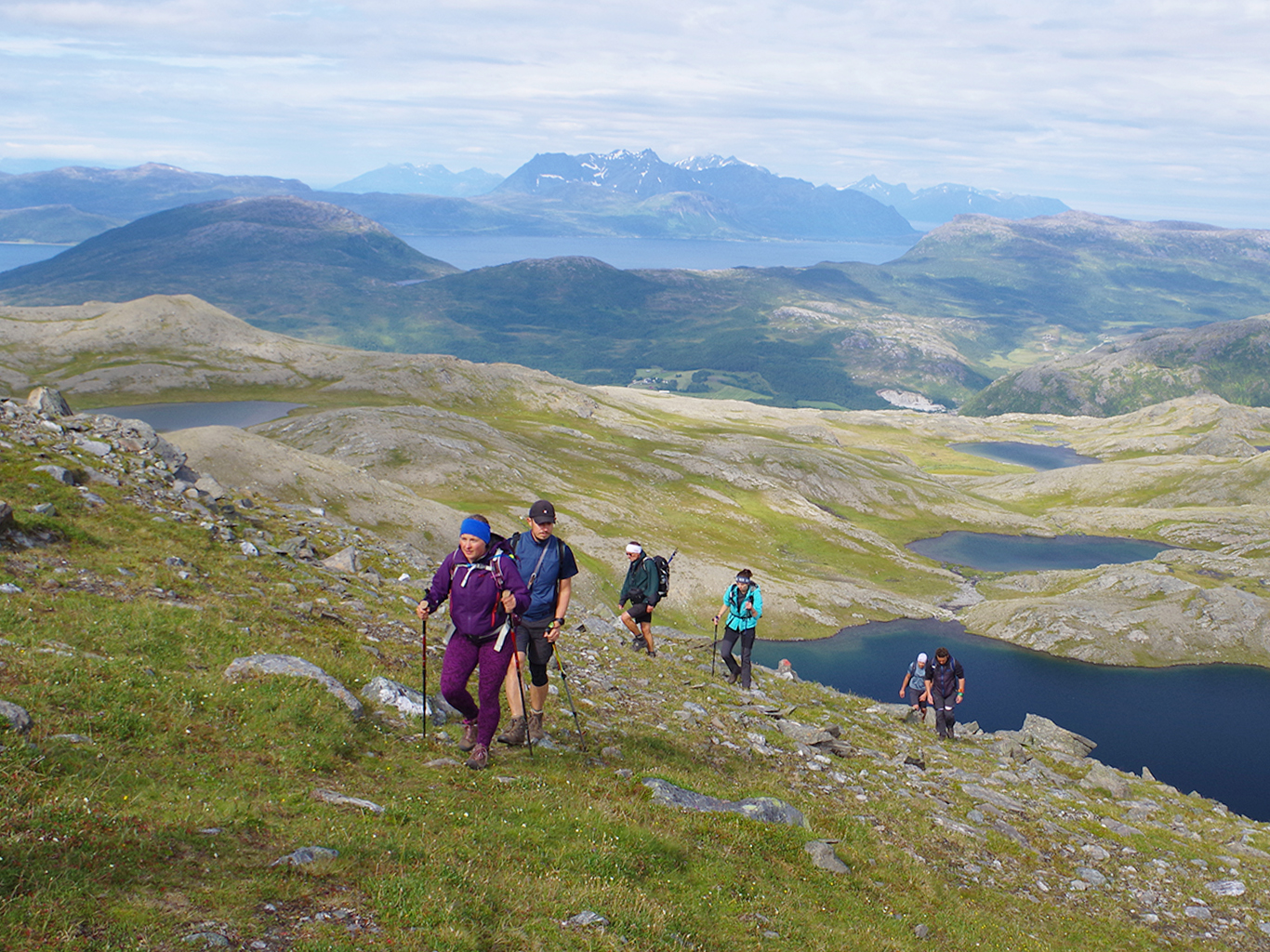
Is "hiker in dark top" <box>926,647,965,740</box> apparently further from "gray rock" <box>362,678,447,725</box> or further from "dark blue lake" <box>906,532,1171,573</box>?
"dark blue lake" <box>906,532,1171,573</box>

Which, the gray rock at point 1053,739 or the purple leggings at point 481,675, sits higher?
the purple leggings at point 481,675

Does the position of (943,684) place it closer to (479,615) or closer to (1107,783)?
(1107,783)

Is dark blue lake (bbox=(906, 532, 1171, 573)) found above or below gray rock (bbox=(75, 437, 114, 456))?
below

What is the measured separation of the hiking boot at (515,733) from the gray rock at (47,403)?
102ft

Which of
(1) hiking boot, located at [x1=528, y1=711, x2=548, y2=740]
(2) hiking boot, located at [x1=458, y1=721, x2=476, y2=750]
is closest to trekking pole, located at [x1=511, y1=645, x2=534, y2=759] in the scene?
(1) hiking boot, located at [x1=528, y1=711, x2=548, y2=740]

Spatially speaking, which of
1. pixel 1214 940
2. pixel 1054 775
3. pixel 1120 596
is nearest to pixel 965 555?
pixel 1120 596

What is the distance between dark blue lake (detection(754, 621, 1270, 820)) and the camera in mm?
87688

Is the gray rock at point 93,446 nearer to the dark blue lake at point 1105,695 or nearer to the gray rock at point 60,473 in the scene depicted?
the gray rock at point 60,473

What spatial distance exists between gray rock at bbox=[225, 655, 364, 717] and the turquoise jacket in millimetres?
16381

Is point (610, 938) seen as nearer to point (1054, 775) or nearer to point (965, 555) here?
point (1054, 775)

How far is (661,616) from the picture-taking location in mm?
97375

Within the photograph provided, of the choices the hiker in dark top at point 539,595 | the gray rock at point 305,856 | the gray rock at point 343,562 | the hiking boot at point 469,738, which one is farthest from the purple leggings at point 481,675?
the gray rock at point 343,562

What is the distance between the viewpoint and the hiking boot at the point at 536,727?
17.3 meters

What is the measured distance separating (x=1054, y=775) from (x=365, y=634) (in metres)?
27.8
